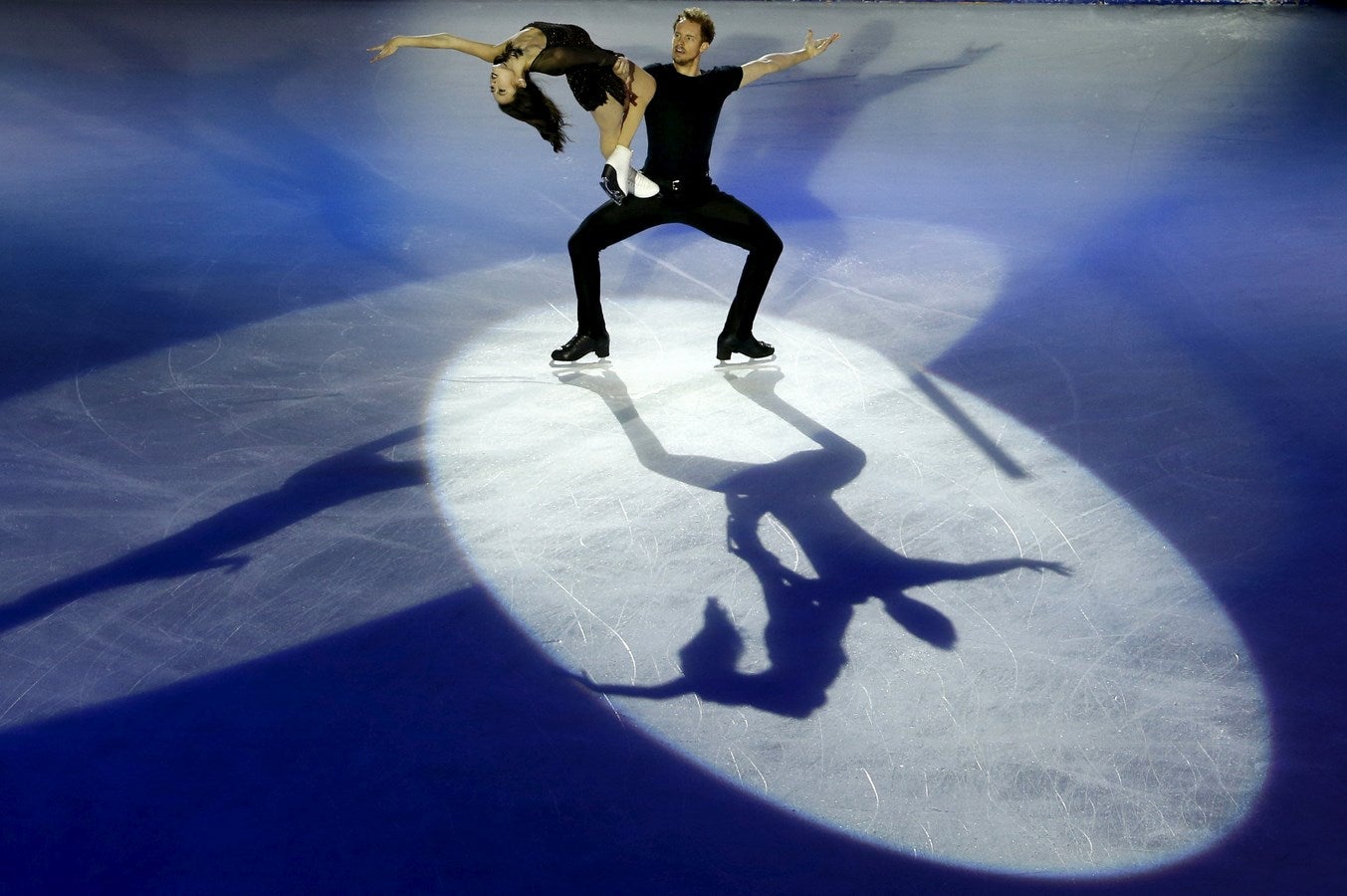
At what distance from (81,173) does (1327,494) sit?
7474 millimetres

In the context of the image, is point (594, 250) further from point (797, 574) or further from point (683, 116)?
point (797, 574)

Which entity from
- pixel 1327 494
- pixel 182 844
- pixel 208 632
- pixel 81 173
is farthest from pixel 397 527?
pixel 81 173

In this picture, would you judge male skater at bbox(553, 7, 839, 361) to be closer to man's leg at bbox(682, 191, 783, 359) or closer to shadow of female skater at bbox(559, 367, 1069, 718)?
man's leg at bbox(682, 191, 783, 359)

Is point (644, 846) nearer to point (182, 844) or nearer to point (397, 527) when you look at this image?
point (182, 844)

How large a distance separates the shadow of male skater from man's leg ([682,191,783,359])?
157 centimetres

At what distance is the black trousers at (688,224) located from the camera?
5.06 metres

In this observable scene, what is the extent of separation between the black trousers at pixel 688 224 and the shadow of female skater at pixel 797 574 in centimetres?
52

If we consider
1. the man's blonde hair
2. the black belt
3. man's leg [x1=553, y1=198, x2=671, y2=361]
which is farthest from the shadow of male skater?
the man's blonde hair

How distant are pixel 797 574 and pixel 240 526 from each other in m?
2.04

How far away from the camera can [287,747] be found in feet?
10.5

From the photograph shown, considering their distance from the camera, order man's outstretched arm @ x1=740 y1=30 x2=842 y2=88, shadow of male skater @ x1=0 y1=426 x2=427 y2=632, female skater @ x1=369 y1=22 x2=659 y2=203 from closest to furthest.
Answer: shadow of male skater @ x1=0 y1=426 x2=427 y2=632 → female skater @ x1=369 y1=22 x2=659 y2=203 → man's outstretched arm @ x1=740 y1=30 x2=842 y2=88

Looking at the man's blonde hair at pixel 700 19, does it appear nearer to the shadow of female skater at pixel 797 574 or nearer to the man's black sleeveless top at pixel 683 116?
the man's black sleeveless top at pixel 683 116

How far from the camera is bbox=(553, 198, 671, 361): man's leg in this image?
509 cm

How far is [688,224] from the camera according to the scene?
5.25 meters
